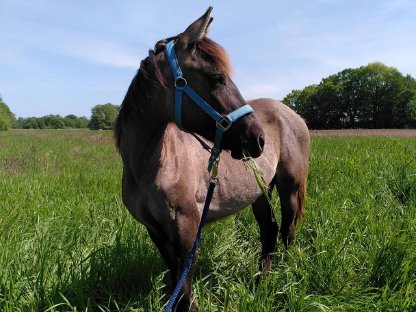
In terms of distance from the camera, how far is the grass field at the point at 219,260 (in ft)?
6.96

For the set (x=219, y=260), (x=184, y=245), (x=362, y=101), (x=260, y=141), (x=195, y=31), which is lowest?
(x=219, y=260)

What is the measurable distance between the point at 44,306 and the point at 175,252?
0.89 meters

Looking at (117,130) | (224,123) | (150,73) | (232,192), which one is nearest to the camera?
(224,123)

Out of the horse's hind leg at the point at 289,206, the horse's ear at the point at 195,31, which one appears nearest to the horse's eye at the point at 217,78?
the horse's ear at the point at 195,31

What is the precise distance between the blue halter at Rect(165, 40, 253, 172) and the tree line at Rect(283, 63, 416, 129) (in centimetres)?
5232

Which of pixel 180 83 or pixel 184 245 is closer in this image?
pixel 180 83

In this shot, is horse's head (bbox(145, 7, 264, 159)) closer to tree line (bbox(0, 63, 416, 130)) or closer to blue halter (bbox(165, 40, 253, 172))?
blue halter (bbox(165, 40, 253, 172))

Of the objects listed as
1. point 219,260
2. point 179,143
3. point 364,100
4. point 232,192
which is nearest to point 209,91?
point 179,143

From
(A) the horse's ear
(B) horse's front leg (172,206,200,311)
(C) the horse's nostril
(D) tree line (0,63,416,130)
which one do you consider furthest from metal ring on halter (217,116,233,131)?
(D) tree line (0,63,416,130)

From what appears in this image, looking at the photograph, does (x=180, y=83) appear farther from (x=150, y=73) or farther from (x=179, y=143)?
(x=179, y=143)

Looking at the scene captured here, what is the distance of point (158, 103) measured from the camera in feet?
6.66

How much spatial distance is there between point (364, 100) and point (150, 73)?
61898mm

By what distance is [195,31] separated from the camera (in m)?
1.88

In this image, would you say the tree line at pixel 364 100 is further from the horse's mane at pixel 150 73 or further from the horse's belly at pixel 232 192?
the horse's mane at pixel 150 73
